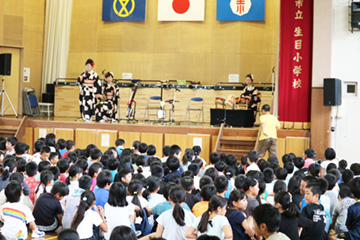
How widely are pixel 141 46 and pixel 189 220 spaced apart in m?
12.8

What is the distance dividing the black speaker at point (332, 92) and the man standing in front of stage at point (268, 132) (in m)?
1.23

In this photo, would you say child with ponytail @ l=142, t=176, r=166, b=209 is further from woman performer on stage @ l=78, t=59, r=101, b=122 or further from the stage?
woman performer on stage @ l=78, t=59, r=101, b=122

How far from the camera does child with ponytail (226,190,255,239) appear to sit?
173 inches

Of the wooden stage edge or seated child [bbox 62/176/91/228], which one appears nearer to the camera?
seated child [bbox 62/176/91/228]

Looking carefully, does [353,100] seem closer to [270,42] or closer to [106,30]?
[270,42]

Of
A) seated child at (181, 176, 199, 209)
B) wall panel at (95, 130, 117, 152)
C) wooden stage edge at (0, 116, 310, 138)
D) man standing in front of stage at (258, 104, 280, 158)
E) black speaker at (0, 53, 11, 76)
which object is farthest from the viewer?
black speaker at (0, 53, 11, 76)

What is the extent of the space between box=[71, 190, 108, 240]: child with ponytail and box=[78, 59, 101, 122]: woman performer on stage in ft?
29.6

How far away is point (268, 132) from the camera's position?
10.8 meters

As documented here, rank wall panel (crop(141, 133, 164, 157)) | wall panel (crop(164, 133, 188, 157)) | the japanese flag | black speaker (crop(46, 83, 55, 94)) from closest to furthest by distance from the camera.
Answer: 1. wall panel (crop(164, 133, 188, 157))
2. wall panel (crop(141, 133, 164, 157))
3. the japanese flag
4. black speaker (crop(46, 83, 55, 94))

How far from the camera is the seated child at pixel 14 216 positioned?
478 cm

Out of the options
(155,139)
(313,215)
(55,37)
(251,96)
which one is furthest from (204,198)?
(55,37)

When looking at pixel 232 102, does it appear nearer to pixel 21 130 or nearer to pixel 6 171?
pixel 21 130

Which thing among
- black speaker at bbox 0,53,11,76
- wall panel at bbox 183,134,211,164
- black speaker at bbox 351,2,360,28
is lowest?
wall panel at bbox 183,134,211,164

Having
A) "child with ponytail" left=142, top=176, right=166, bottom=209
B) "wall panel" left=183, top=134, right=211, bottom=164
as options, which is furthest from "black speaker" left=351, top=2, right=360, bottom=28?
"child with ponytail" left=142, top=176, right=166, bottom=209
